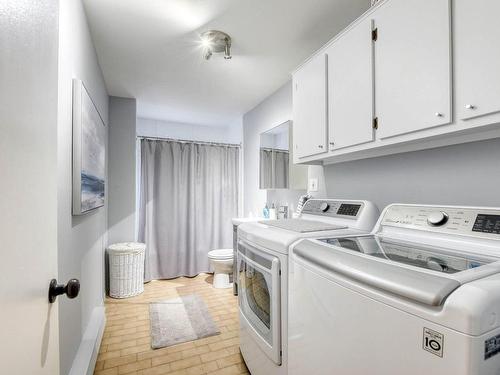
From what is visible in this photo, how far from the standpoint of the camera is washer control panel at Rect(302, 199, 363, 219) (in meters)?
1.61

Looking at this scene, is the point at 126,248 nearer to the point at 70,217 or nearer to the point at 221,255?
the point at 221,255

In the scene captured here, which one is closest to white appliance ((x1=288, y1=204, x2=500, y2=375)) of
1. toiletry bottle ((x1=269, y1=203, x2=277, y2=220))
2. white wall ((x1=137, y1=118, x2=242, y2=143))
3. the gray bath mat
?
the gray bath mat

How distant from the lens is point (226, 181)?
13.1 feet

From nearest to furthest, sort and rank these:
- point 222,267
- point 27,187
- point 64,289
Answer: point 27,187 < point 64,289 < point 222,267

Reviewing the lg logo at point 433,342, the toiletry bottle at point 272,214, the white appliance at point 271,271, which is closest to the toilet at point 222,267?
→ the toiletry bottle at point 272,214

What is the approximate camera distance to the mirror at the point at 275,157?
265 cm

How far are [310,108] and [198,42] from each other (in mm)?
1049

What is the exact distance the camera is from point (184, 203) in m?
3.77

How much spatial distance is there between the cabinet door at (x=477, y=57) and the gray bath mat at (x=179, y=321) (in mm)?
2295

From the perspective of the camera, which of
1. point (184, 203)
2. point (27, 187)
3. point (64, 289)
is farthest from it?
point (184, 203)

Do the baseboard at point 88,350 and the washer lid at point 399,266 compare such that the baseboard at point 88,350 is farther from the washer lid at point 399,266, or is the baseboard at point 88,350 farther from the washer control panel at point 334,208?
the washer control panel at point 334,208

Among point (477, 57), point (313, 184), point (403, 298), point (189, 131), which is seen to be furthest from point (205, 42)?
point (189, 131)

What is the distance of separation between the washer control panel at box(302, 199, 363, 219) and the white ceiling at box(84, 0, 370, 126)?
4.14ft

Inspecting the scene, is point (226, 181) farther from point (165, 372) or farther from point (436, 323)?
point (436, 323)
